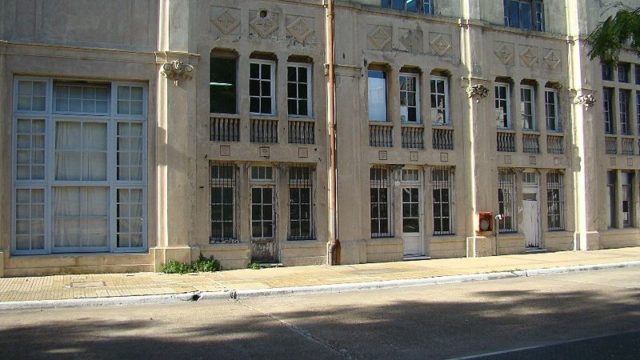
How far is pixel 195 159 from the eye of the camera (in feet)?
48.8

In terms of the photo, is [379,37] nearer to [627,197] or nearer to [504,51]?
[504,51]

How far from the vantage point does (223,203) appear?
1538cm

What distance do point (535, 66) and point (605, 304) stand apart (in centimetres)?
1157

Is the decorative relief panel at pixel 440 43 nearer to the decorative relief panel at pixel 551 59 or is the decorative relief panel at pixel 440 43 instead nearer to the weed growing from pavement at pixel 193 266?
the decorative relief panel at pixel 551 59

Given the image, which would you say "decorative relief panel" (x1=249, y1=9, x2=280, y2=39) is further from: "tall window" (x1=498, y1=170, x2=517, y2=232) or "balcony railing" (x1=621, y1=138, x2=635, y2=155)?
"balcony railing" (x1=621, y1=138, x2=635, y2=155)

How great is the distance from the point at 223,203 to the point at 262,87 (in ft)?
10.9

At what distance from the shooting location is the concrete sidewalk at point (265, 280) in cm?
1102

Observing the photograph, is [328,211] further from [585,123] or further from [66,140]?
[585,123]

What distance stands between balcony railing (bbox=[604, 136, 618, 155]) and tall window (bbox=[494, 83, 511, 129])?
427 cm

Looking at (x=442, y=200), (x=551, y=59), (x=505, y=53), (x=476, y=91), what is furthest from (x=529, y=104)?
(x=442, y=200)

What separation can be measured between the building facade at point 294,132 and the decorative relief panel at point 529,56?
0.09m

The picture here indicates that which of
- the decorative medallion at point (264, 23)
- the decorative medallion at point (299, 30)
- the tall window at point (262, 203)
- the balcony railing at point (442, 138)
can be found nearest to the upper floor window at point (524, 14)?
the balcony railing at point (442, 138)

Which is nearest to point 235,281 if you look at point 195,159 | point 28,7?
point 195,159

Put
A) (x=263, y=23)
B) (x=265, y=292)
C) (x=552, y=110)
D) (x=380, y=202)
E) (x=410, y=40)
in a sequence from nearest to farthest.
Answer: (x=265, y=292)
(x=263, y=23)
(x=380, y=202)
(x=410, y=40)
(x=552, y=110)
